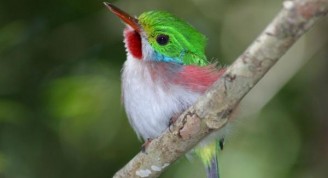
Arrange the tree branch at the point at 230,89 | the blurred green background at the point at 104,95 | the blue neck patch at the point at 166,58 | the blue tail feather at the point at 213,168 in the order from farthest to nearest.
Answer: the blurred green background at the point at 104,95 < the blue tail feather at the point at 213,168 < the blue neck patch at the point at 166,58 < the tree branch at the point at 230,89

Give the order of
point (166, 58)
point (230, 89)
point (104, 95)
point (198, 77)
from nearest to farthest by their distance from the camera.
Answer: point (230, 89) < point (198, 77) < point (166, 58) < point (104, 95)

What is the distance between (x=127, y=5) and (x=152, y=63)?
1.73 meters

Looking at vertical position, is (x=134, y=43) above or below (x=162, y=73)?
above

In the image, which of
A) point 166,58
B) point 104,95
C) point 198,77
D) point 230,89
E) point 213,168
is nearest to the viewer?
point 230,89

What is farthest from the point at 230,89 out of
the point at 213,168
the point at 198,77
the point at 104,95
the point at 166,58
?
the point at 104,95

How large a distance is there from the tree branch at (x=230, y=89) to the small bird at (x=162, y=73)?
0.42 meters

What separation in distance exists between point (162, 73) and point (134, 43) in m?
0.24

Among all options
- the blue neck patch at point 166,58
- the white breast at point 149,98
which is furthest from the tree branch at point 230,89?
the blue neck patch at point 166,58

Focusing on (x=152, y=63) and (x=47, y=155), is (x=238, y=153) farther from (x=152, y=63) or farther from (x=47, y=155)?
(x=152, y=63)

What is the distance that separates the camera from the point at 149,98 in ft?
12.2

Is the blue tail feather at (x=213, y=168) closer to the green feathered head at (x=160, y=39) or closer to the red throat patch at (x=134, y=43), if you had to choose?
the green feathered head at (x=160, y=39)

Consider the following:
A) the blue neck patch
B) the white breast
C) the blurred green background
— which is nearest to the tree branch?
the white breast

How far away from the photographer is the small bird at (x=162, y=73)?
366cm

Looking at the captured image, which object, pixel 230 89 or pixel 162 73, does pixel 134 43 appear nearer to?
pixel 162 73
